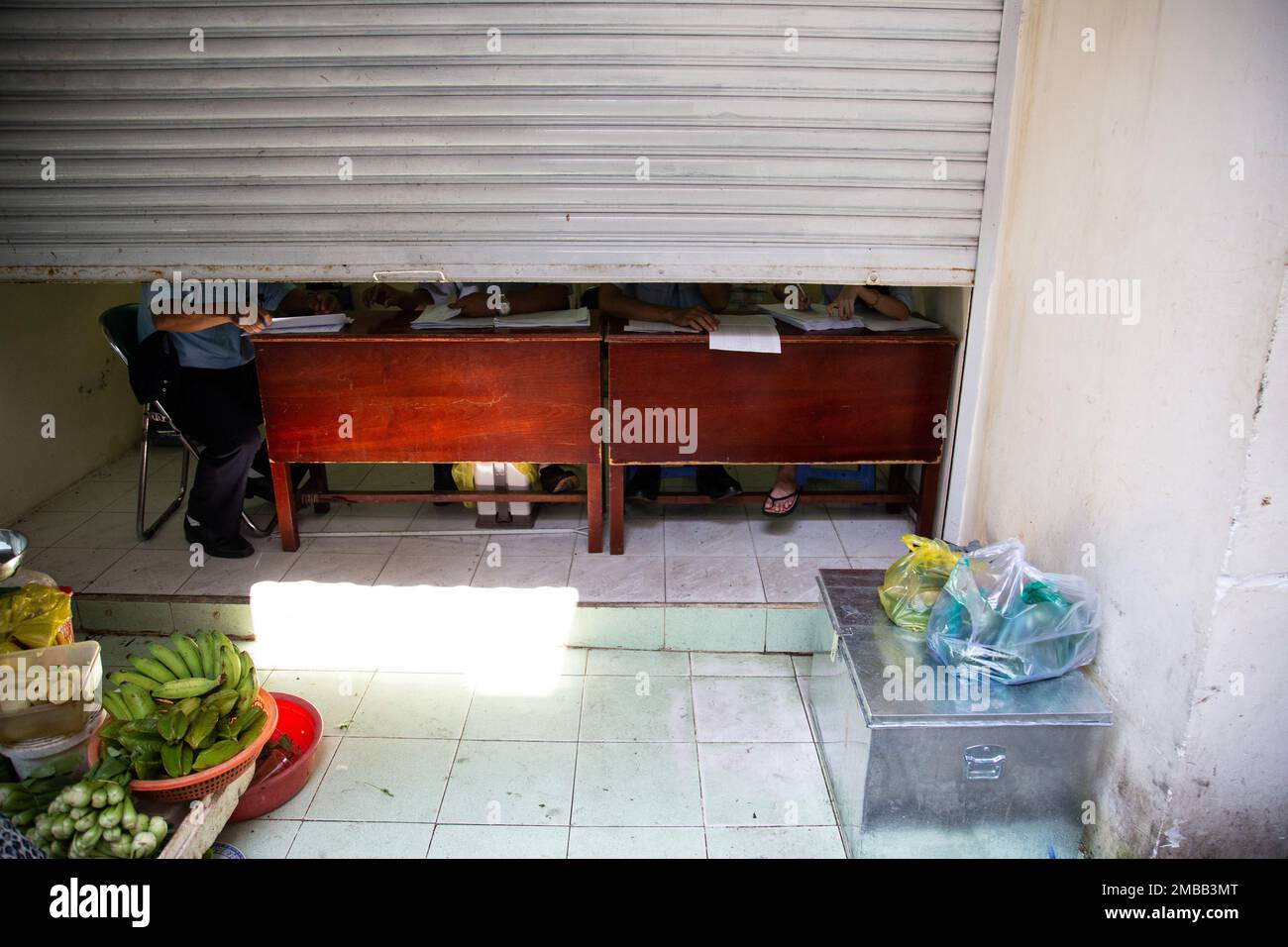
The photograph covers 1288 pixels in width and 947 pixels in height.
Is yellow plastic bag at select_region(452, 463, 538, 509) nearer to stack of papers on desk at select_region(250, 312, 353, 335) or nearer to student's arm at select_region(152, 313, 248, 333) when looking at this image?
stack of papers on desk at select_region(250, 312, 353, 335)

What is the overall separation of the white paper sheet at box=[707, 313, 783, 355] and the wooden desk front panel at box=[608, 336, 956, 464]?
0.07m

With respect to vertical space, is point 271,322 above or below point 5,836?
above

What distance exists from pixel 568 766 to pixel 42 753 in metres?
1.54

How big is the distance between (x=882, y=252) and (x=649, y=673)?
1852 mm

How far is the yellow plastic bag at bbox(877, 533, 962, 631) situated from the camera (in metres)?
2.84

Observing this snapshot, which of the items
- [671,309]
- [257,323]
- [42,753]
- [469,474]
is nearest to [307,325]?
[257,323]

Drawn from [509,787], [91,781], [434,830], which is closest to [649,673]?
[509,787]

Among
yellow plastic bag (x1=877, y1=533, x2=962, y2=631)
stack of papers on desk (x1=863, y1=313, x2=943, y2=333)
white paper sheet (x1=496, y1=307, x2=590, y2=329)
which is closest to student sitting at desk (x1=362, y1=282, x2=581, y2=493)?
white paper sheet (x1=496, y1=307, x2=590, y2=329)

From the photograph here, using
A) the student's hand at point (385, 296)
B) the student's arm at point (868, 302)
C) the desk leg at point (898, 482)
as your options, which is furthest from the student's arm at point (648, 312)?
the desk leg at point (898, 482)

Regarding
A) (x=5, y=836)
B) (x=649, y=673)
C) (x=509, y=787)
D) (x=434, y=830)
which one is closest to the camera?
(x=5, y=836)

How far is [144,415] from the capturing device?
412 cm

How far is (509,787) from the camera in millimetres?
2812

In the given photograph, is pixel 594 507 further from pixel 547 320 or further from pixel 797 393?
pixel 797 393
